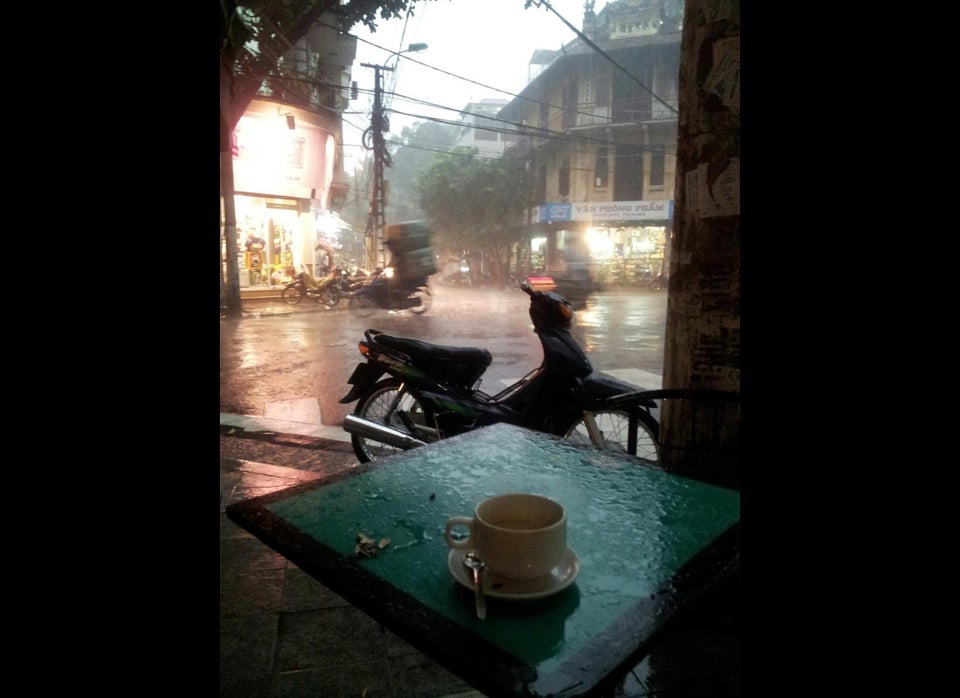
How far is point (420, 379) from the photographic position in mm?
4168

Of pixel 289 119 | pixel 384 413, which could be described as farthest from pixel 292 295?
pixel 384 413

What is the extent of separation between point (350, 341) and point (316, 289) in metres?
7.02

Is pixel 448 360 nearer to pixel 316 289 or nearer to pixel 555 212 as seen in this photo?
pixel 316 289

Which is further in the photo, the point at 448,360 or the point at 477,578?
the point at 448,360

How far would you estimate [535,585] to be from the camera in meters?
1.05

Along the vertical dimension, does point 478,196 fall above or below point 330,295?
above

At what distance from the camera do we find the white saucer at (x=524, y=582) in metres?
1.02

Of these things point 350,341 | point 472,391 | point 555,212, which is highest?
point 555,212

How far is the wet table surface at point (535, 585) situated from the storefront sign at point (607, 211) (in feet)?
82.7

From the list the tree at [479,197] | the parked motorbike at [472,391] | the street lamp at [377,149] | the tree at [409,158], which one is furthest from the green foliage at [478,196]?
the tree at [409,158]
